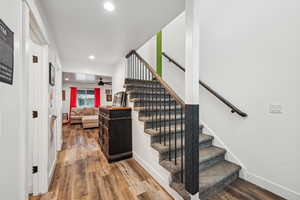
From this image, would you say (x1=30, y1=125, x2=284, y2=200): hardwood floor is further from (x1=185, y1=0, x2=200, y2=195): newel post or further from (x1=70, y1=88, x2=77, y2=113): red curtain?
(x1=70, y1=88, x2=77, y2=113): red curtain

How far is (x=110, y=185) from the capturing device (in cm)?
176

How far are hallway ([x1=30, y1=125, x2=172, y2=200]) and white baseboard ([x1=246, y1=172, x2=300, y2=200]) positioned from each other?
1.22m

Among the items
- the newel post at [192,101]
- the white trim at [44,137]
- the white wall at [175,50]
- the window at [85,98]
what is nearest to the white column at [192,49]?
the newel post at [192,101]

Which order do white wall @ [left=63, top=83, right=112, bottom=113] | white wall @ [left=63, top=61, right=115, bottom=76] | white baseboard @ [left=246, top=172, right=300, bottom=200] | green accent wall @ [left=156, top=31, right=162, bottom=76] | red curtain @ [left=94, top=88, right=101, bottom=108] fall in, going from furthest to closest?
red curtain @ [left=94, top=88, right=101, bottom=108] < white wall @ [left=63, top=83, right=112, bottom=113] < white wall @ [left=63, top=61, right=115, bottom=76] < green accent wall @ [left=156, top=31, right=162, bottom=76] < white baseboard @ [left=246, top=172, right=300, bottom=200]

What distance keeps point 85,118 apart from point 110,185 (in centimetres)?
461

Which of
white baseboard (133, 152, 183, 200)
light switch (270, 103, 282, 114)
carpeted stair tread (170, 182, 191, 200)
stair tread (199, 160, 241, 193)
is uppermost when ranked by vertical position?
light switch (270, 103, 282, 114)

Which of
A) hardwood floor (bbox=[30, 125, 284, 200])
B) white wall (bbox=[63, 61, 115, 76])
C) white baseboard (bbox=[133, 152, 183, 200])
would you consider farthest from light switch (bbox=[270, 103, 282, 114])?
white wall (bbox=[63, 61, 115, 76])

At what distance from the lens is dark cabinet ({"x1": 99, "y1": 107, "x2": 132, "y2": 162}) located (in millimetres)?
2420

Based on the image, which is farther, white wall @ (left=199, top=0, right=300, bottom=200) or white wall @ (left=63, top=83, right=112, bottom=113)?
white wall @ (left=63, top=83, right=112, bottom=113)

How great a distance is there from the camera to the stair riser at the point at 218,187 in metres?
1.44

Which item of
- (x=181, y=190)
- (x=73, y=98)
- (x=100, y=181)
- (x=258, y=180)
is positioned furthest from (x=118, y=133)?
(x=73, y=98)

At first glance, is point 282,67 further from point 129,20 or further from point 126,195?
point 126,195

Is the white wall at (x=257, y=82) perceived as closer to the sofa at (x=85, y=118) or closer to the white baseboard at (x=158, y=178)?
the white baseboard at (x=158, y=178)

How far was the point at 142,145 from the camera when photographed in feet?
7.29
